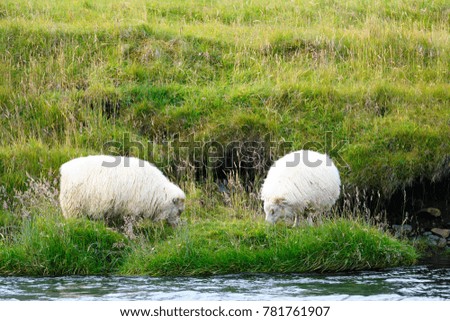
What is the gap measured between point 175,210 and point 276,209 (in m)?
1.80

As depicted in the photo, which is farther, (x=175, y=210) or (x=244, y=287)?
(x=175, y=210)

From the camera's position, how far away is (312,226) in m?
12.8

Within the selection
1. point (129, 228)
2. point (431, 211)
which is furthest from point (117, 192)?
point (431, 211)

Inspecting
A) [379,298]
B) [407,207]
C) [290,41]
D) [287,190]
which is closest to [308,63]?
[290,41]

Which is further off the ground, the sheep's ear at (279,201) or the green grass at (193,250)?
the sheep's ear at (279,201)

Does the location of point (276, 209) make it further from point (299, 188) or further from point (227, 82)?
point (227, 82)

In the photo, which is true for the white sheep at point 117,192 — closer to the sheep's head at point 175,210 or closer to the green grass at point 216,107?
the sheep's head at point 175,210

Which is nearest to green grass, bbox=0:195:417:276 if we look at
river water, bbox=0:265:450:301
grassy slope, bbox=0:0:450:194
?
river water, bbox=0:265:450:301

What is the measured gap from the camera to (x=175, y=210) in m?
13.5

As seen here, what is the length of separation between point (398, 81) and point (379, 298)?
881 cm

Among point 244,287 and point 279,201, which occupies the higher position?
point 279,201

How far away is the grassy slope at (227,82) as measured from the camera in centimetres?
1616

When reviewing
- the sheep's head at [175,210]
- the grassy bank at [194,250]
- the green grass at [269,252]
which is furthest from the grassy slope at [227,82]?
the green grass at [269,252]

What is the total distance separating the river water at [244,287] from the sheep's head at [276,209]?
1539mm
